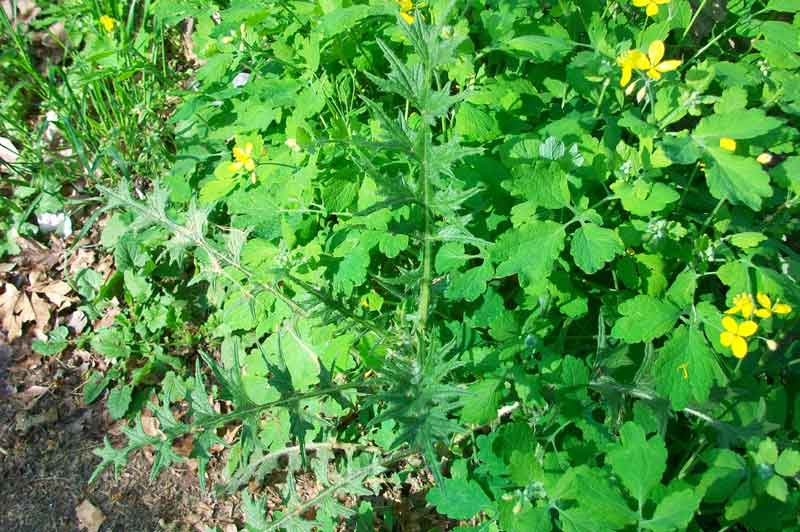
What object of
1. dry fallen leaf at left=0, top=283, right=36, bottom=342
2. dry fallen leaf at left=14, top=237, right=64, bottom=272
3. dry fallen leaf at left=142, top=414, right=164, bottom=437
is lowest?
dry fallen leaf at left=142, top=414, right=164, bottom=437

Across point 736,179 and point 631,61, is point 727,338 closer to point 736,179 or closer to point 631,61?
point 736,179

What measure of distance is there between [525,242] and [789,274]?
0.90 metres

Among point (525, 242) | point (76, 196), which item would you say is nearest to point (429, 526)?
point (525, 242)

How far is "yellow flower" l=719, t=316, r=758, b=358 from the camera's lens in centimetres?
172

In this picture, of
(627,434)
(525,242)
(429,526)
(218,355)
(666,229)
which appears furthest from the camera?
(218,355)

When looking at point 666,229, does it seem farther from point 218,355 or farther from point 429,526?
point 218,355

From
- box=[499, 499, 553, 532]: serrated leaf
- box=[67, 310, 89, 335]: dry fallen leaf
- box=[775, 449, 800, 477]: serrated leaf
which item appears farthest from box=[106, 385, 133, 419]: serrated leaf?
box=[775, 449, 800, 477]: serrated leaf

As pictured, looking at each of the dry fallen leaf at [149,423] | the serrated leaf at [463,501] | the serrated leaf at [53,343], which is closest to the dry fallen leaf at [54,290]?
the serrated leaf at [53,343]

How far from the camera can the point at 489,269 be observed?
198cm

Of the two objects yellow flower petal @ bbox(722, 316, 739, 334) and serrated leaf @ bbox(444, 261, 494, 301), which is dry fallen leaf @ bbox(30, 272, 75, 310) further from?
yellow flower petal @ bbox(722, 316, 739, 334)

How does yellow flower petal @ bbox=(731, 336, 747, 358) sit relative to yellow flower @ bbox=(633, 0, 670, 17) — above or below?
below

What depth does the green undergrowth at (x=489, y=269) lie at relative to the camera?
168cm

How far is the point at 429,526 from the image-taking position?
7.71 ft

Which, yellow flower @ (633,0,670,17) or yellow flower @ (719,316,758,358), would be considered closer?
yellow flower @ (719,316,758,358)
